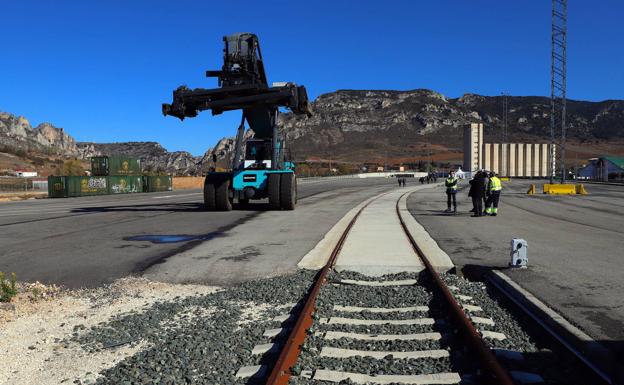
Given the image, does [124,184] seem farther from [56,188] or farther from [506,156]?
[506,156]

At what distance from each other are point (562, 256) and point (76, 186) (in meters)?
48.5

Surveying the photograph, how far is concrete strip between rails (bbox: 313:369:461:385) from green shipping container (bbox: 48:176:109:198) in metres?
50.7

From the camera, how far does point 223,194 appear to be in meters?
A: 23.7

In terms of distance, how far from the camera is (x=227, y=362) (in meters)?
5.12

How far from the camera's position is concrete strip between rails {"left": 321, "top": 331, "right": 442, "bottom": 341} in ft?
18.9

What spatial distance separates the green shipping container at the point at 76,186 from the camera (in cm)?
5028

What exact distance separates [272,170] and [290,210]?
217 cm

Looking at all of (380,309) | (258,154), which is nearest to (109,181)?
(258,154)

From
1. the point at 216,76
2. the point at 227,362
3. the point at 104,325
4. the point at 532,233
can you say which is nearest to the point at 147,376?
the point at 227,362

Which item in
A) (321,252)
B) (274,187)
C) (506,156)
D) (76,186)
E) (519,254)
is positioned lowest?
(321,252)

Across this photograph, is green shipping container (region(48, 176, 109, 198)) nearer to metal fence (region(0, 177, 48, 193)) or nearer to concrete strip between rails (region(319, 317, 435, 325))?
metal fence (region(0, 177, 48, 193))

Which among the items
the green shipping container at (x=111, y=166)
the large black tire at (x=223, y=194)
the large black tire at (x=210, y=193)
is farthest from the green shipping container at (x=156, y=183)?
the large black tire at (x=223, y=194)

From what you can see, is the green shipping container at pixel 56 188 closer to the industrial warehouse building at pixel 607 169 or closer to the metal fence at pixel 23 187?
the metal fence at pixel 23 187

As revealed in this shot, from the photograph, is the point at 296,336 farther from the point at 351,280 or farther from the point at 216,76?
the point at 216,76
